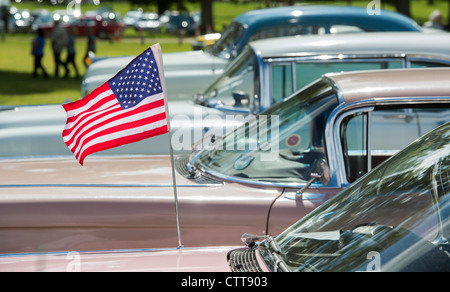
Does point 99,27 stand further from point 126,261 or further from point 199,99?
point 126,261

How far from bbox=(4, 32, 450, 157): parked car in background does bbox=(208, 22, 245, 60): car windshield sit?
276 centimetres

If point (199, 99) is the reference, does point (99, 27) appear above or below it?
below

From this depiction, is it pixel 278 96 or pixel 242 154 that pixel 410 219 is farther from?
pixel 278 96

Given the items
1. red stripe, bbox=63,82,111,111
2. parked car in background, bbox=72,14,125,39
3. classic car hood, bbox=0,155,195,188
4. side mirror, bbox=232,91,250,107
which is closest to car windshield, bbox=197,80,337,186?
classic car hood, bbox=0,155,195,188

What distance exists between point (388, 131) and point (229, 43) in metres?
4.64

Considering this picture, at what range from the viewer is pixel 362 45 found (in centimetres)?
636

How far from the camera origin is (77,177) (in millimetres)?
4457

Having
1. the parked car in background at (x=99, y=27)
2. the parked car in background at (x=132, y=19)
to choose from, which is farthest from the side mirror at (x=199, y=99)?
the parked car in background at (x=132, y=19)

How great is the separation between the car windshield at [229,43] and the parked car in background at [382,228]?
257 inches

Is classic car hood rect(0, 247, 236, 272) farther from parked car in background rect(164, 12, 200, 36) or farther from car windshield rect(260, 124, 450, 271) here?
parked car in background rect(164, 12, 200, 36)

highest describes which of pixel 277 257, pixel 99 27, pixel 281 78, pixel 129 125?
pixel 129 125

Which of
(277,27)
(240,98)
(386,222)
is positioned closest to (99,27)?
(277,27)

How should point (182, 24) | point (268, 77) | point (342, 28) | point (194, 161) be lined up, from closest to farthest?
1. point (194, 161)
2. point (268, 77)
3. point (342, 28)
4. point (182, 24)
